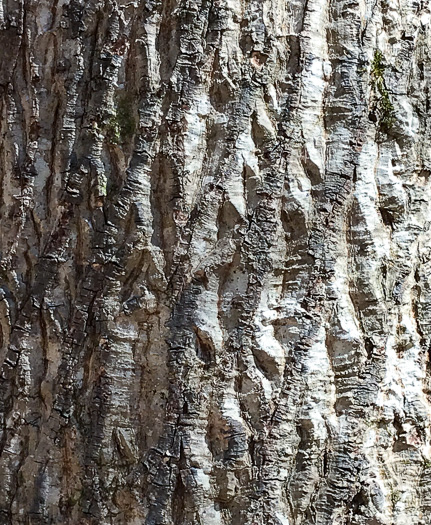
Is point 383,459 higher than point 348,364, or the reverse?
point 348,364

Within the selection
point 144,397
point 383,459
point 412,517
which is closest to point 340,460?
point 383,459

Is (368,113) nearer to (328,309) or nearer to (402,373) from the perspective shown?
(328,309)

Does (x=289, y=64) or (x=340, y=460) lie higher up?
(x=289, y=64)

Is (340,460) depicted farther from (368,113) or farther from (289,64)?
(289,64)

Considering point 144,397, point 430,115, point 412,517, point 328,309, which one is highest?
A: point 430,115

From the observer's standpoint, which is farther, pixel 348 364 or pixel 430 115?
pixel 430 115

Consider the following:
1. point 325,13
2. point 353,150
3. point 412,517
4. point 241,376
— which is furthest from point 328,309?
point 325,13
